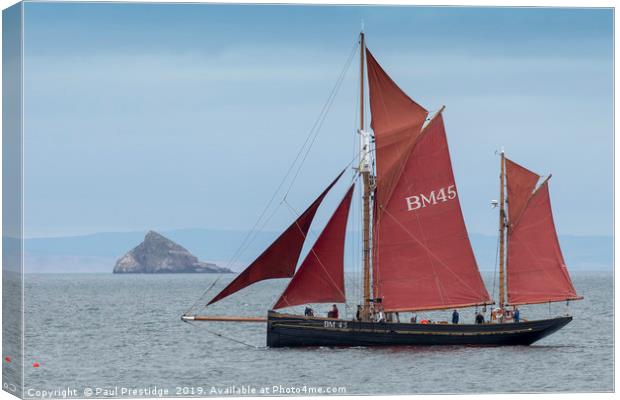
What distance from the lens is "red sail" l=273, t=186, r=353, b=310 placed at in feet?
177

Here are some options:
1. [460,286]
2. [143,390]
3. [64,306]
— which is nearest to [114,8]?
[143,390]

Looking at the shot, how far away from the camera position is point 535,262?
190 ft

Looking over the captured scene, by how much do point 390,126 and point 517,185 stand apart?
21.4 feet

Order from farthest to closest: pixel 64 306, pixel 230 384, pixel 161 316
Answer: pixel 64 306, pixel 161 316, pixel 230 384

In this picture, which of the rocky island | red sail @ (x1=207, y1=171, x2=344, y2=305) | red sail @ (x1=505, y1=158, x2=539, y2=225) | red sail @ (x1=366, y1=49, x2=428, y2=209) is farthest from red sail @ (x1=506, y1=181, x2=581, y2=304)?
the rocky island

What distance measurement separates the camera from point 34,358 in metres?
52.3

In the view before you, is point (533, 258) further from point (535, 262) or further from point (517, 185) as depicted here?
point (517, 185)

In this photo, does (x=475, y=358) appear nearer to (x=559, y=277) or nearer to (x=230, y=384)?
(x=559, y=277)

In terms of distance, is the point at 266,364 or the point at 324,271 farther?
the point at 324,271

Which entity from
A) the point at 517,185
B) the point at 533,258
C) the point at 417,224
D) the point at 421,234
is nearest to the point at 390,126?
the point at 417,224

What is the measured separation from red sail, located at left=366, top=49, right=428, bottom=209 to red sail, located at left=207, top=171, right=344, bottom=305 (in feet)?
10.0

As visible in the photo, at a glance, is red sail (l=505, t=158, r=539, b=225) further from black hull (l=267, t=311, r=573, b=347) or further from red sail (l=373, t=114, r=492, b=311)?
black hull (l=267, t=311, r=573, b=347)

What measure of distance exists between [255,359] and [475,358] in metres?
7.76

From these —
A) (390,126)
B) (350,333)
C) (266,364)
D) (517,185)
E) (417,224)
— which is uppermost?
(390,126)
